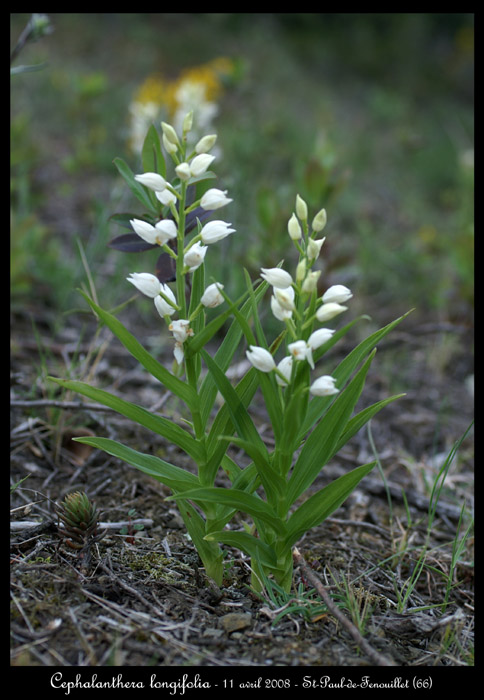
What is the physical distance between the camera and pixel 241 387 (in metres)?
1.74

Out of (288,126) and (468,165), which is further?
(288,126)

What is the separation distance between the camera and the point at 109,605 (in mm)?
1582

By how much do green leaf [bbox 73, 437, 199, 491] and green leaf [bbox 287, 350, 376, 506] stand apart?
0.28 metres

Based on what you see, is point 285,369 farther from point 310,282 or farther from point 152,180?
point 152,180

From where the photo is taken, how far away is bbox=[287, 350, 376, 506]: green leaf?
1.63 metres

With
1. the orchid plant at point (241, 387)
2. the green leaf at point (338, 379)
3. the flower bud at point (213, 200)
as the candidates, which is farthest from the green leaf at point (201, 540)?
the flower bud at point (213, 200)

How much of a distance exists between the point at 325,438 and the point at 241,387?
28 centimetres

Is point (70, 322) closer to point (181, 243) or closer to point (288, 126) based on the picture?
point (181, 243)

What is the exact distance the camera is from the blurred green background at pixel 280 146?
381 cm

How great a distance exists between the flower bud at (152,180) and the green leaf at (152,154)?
0.17 m

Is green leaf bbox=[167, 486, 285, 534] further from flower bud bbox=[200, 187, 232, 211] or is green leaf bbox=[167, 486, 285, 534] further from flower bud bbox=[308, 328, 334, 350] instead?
flower bud bbox=[200, 187, 232, 211]

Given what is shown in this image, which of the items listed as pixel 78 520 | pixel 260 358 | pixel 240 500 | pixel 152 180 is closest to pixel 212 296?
pixel 260 358
